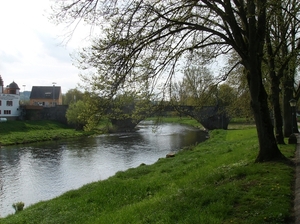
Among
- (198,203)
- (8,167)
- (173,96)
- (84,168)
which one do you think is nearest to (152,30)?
(173,96)

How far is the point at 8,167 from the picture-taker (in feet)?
74.3

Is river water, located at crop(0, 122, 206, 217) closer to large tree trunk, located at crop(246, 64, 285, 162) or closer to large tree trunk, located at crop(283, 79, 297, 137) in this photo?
large tree trunk, located at crop(246, 64, 285, 162)

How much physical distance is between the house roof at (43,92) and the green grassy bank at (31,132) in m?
29.0

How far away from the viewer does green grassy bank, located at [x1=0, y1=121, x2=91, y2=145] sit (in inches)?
1548

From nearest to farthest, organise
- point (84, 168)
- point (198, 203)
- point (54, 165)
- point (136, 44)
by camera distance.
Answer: point (198, 203) → point (136, 44) → point (84, 168) → point (54, 165)

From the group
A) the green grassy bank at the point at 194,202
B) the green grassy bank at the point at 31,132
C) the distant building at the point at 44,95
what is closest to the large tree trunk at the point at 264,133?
the green grassy bank at the point at 194,202

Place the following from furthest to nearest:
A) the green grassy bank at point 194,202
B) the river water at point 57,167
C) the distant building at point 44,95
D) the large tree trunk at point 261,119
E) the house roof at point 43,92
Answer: the house roof at point 43,92 < the distant building at point 44,95 < the river water at point 57,167 < the large tree trunk at point 261,119 < the green grassy bank at point 194,202

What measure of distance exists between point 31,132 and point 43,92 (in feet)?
134

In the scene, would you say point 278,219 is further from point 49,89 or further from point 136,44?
point 49,89

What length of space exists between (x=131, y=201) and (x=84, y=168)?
41.3 feet

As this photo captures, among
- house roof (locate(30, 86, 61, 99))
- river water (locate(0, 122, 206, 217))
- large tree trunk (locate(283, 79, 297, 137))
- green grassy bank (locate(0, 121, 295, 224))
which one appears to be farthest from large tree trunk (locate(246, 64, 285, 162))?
house roof (locate(30, 86, 61, 99))

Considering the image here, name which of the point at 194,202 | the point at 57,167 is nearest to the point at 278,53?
the point at 194,202

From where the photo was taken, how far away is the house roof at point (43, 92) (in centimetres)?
8431

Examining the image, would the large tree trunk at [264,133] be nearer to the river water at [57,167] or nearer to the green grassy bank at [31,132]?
the river water at [57,167]
